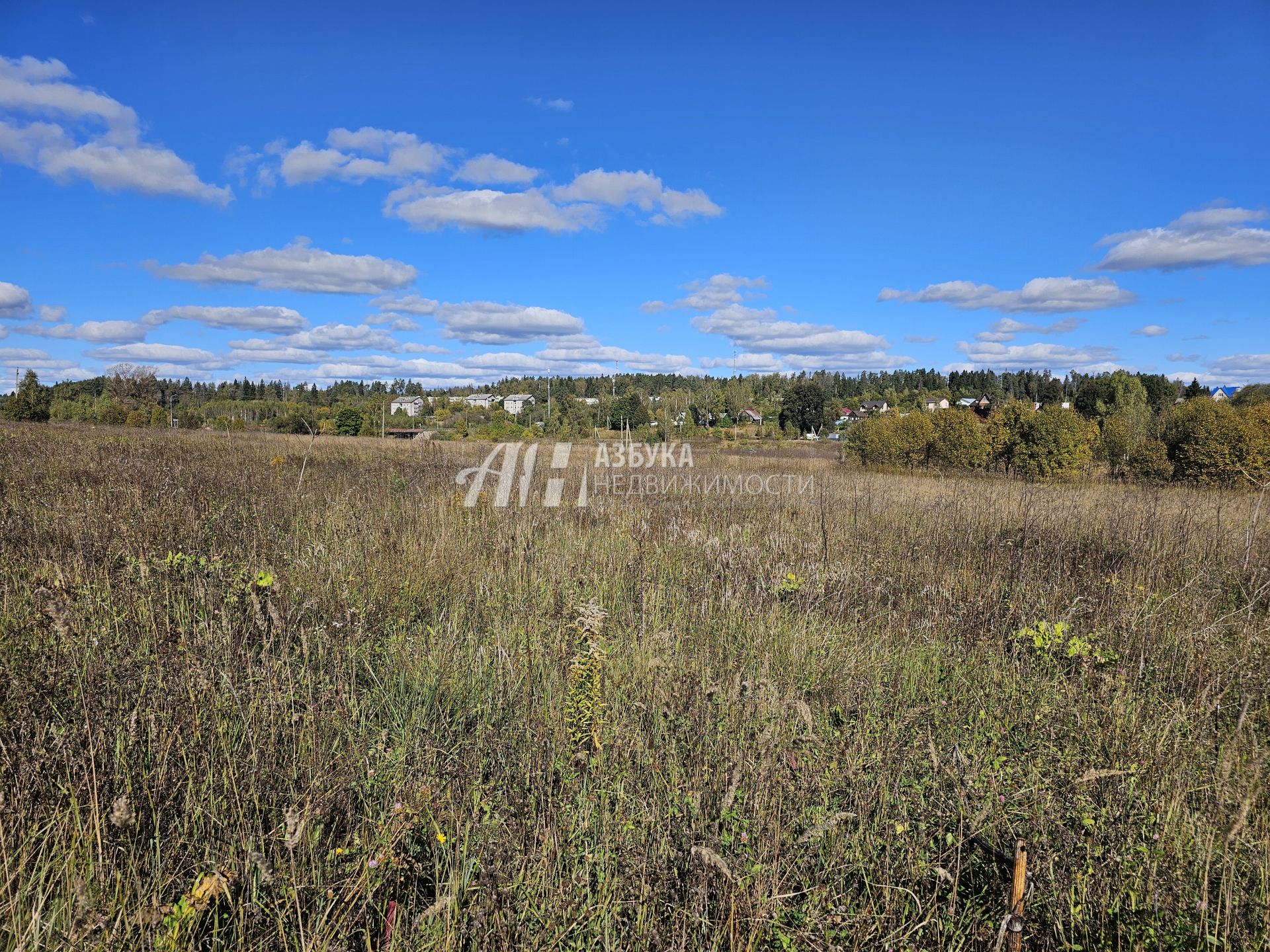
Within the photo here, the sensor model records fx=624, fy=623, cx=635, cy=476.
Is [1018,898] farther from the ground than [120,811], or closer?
closer

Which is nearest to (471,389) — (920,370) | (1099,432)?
(920,370)

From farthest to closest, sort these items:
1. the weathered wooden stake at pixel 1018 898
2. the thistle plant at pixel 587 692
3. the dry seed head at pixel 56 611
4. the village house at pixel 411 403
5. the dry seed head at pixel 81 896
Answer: the village house at pixel 411 403 → the thistle plant at pixel 587 692 → the dry seed head at pixel 56 611 → the weathered wooden stake at pixel 1018 898 → the dry seed head at pixel 81 896

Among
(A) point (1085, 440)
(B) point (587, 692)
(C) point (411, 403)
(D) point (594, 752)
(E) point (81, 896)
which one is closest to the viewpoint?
(E) point (81, 896)

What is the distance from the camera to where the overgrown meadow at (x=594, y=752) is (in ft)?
5.68

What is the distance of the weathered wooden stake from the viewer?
4.77ft

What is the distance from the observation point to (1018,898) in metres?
1.51

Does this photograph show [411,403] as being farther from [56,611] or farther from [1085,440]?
[56,611]

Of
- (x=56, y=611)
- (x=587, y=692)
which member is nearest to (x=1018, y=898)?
(x=587, y=692)

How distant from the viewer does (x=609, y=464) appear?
1531 cm

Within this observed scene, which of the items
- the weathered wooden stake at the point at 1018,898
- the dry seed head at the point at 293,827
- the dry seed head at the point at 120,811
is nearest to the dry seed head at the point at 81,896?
the dry seed head at the point at 120,811

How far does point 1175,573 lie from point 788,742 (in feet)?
16.7

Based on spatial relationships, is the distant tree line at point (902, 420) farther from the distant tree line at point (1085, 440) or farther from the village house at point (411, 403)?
the village house at point (411, 403)

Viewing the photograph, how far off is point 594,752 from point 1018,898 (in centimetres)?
154

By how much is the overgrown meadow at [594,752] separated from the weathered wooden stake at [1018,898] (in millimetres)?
226
